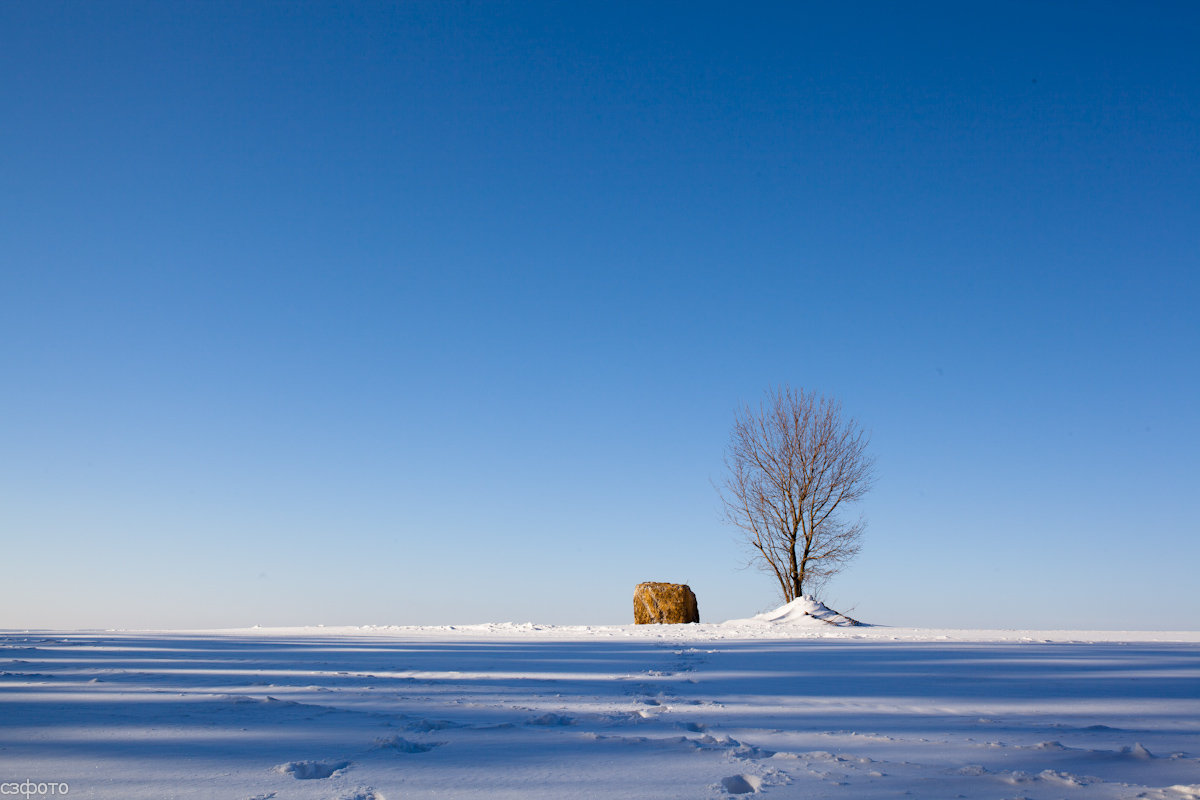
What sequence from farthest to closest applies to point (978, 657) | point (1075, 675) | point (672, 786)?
1. point (978, 657)
2. point (1075, 675)
3. point (672, 786)

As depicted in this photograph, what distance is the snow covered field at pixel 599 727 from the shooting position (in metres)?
2.17

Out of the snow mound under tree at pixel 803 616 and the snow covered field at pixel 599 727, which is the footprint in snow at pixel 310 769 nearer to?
the snow covered field at pixel 599 727

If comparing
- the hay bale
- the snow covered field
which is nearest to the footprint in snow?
the snow covered field

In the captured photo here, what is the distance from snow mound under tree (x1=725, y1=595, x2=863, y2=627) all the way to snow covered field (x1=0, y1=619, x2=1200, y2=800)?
22.5 ft

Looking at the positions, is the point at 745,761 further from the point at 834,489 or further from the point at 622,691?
the point at 834,489

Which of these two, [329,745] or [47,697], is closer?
[329,745]

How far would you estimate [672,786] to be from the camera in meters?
2.12

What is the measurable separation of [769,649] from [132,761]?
6085 millimetres

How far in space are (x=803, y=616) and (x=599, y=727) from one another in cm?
1116

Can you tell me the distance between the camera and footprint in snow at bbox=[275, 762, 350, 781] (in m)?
2.22

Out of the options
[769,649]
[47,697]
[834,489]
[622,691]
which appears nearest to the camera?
[47,697]

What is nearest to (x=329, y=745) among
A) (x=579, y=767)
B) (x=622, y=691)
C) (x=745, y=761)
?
(x=579, y=767)

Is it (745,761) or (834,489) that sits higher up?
(834,489)

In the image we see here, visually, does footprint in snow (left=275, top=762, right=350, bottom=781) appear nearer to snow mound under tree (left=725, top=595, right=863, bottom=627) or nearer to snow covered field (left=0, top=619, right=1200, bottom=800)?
snow covered field (left=0, top=619, right=1200, bottom=800)
